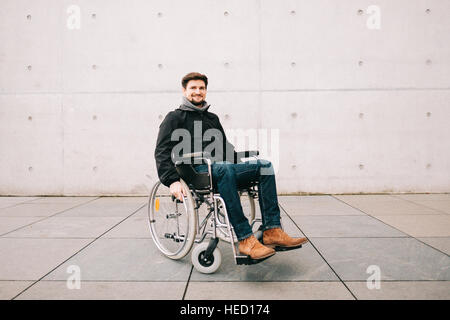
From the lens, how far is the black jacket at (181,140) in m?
2.04

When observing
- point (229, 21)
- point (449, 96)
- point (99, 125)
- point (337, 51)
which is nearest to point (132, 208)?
point (99, 125)

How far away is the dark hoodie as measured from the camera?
2.04 metres

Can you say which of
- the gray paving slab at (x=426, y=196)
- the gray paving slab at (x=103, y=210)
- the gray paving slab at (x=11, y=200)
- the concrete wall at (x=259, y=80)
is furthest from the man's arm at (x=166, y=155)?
the gray paving slab at (x=426, y=196)

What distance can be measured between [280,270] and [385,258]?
76cm

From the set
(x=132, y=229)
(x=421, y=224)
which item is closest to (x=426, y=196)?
(x=421, y=224)

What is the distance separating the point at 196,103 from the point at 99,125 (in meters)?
2.83

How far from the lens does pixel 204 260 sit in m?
1.95

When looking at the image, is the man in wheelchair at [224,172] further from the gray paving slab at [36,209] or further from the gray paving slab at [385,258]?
the gray paving slab at [36,209]

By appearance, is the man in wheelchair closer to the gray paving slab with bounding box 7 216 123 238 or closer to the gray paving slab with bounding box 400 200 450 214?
the gray paving slab with bounding box 7 216 123 238

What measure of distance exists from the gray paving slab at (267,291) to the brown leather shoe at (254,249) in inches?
7.3

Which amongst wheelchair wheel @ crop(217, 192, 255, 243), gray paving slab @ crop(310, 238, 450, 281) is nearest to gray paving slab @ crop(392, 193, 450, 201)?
gray paving slab @ crop(310, 238, 450, 281)

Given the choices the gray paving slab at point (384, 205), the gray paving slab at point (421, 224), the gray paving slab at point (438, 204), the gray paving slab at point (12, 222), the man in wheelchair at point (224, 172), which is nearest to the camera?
the man in wheelchair at point (224, 172)

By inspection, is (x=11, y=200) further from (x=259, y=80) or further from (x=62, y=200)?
(x=259, y=80)
